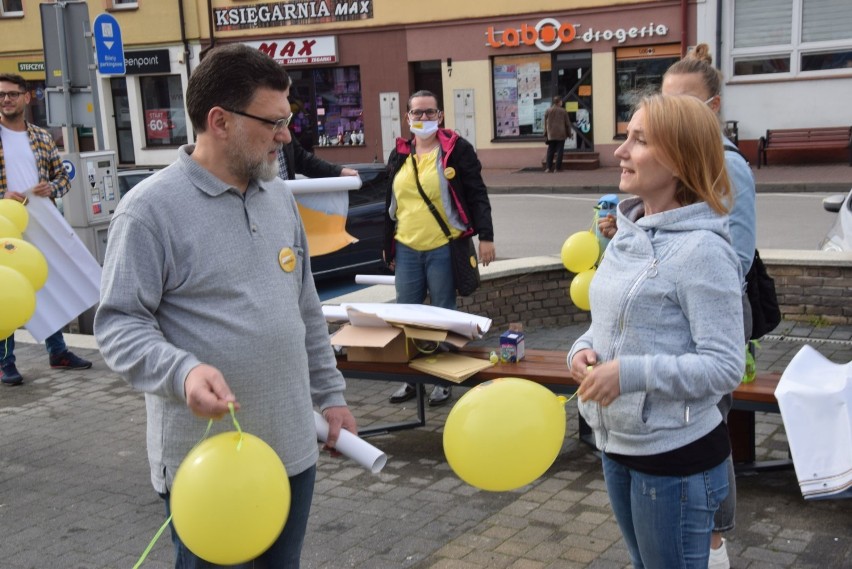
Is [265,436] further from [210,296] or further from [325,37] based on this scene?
[325,37]

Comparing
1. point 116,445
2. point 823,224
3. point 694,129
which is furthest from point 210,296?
point 823,224

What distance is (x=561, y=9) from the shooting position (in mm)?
23703

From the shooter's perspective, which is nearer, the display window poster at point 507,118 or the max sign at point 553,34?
the max sign at point 553,34

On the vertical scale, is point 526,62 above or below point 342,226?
above

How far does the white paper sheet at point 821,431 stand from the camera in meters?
3.96

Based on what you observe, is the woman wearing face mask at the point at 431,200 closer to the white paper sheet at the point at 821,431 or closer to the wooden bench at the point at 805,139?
the white paper sheet at the point at 821,431

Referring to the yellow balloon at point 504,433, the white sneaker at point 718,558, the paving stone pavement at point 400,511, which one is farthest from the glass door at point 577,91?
the yellow balloon at point 504,433

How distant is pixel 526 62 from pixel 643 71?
3.03 meters

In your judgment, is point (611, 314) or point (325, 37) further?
point (325, 37)

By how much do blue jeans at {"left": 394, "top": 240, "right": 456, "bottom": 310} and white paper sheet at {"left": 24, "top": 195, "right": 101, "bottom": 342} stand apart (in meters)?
2.17

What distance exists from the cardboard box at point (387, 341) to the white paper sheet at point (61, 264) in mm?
2230

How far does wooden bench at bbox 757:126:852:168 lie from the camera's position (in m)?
20.5

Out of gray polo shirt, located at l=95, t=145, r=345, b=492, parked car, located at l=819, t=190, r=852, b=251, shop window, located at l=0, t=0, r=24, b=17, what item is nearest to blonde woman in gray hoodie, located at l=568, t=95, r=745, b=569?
gray polo shirt, located at l=95, t=145, r=345, b=492

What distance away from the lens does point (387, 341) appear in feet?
17.4
